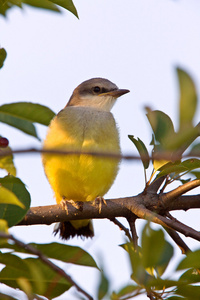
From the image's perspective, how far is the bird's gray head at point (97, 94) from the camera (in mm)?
6586

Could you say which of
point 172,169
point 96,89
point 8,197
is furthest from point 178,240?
point 96,89

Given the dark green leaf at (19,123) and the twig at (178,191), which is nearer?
the dark green leaf at (19,123)

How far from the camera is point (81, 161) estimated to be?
16.6 feet

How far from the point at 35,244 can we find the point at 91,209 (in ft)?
5.07

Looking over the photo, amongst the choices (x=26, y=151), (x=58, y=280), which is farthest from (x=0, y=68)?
(x=26, y=151)

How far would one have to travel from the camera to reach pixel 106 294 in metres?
1.63

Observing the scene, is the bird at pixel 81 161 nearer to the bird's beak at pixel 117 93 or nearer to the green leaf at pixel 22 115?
the bird's beak at pixel 117 93

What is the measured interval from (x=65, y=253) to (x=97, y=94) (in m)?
4.55

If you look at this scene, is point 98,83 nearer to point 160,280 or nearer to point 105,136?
point 105,136

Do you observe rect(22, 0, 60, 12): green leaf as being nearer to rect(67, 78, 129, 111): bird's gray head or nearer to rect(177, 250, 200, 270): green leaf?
rect(177, 250, 200, 270): green leaf

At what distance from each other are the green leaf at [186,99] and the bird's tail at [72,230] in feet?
14.9

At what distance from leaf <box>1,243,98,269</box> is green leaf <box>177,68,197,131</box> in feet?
4.37

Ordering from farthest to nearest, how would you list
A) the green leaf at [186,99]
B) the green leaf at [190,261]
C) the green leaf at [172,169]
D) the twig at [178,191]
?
the twig at [178,191] < the green leaf at [172,169] < the green leaf at [190,261] < the green leaf at [186,99]

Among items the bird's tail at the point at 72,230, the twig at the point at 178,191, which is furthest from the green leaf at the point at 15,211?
the bird's tail at the point at 72,230
